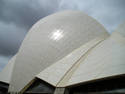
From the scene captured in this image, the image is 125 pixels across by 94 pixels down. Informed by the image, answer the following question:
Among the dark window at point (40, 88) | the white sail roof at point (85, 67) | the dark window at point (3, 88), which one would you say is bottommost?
the dark window at point (3, 88)

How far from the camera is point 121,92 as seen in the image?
394 centimetres

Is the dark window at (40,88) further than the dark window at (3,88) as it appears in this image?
No

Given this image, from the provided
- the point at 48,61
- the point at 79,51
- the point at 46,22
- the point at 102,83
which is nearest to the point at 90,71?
the point at 102,83

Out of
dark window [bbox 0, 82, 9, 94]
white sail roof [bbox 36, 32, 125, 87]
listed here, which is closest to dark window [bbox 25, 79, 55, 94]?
white sail roof [bbox 36, 32, 125, 87]

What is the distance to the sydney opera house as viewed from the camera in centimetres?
465

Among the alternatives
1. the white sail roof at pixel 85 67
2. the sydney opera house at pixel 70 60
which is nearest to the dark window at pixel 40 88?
the sydney opera house at pixel 70 60

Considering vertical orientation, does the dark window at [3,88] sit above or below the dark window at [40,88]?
below

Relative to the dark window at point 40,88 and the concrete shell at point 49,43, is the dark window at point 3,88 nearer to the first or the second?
the concrete shell at point 49,43

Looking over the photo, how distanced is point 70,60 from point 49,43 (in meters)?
2.71

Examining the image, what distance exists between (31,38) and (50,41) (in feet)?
7.62

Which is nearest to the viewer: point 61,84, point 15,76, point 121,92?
point 121,92

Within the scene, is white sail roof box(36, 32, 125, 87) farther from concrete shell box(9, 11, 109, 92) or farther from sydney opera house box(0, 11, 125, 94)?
concrete shell box(9, 11, 109, 92)

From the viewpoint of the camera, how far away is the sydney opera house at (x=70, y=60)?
4.65 meters

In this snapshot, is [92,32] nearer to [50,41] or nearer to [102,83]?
[50,41]
